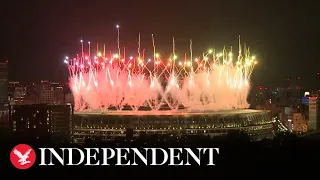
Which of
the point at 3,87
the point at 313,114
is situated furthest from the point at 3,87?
the point at 313,114

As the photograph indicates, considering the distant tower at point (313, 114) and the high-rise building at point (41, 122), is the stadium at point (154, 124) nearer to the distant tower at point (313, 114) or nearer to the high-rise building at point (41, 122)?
the high-rise building at point (41, 122)

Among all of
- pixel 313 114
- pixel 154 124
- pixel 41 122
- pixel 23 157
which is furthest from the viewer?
pixel 313 114

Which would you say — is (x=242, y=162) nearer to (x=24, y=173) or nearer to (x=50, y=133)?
(x=24, y=173)

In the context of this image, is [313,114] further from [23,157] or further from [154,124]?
[23,157]

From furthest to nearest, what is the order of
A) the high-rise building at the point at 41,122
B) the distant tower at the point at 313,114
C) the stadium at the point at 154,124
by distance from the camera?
the distant tower at the point at 313,114
the stadium at the point at 154,124
the high-rise building at the point at 41,122

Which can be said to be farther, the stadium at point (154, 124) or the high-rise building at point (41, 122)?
the stadium at point (154, 124)

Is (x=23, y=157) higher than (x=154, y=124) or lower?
higher

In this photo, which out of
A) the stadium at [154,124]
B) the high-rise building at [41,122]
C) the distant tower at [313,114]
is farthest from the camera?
the distant tower at [313,114]

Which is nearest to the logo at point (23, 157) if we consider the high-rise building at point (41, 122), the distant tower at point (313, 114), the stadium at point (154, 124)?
the high-rise building at point (41, 122)

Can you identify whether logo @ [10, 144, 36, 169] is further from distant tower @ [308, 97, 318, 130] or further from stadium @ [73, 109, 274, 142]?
distant tower @ [308, 97, 318, 130]
